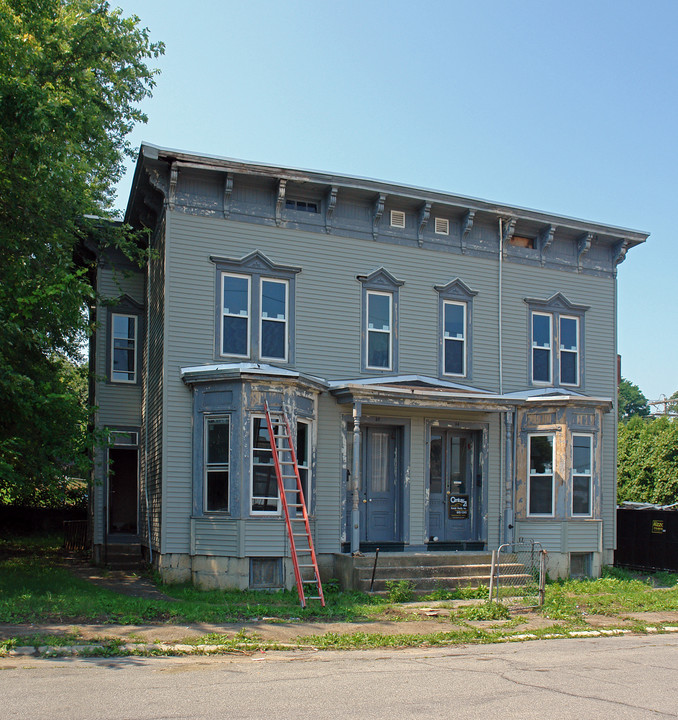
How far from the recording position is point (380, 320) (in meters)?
17.5

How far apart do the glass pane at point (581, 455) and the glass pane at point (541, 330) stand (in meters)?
2.44

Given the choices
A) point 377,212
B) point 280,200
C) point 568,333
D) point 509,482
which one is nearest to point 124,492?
point 280,200

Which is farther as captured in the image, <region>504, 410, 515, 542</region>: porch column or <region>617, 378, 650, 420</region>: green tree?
<region>617, 378, 650, 420</region>: green tree

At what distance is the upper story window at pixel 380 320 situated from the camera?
17344mm

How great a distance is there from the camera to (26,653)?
364 inches

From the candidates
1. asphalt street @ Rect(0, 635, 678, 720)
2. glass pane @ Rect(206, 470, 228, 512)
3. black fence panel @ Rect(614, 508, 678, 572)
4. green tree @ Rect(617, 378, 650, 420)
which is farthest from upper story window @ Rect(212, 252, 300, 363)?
green tree @ Rect(617, 378, 650, 420)

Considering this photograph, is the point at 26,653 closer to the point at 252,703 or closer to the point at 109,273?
the point at 252,703

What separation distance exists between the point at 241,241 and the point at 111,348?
17.3ft

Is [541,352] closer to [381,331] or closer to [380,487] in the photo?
[381,331]

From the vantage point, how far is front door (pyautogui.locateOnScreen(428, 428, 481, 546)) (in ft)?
58.4

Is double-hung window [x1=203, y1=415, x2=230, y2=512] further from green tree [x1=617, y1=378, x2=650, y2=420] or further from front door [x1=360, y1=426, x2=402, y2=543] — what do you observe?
green tree [x1=617, y1=378, x2=650, y2=420]

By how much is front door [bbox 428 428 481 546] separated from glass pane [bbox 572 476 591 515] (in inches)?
82.5

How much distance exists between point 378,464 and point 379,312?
130 inches

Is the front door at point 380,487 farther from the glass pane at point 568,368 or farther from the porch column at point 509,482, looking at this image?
the glass pane at point 568,368
